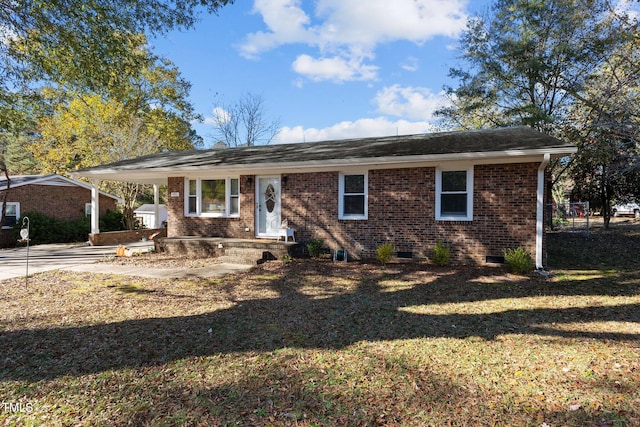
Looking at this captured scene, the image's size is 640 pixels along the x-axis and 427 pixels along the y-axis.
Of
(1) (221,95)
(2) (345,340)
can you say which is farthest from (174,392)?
(1) (221,95)

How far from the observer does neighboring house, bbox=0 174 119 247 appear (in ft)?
51.5

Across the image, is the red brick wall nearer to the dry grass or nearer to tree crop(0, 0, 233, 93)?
the dry grass

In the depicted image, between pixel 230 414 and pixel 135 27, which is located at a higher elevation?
pixel 135 27

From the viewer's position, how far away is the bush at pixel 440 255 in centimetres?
881

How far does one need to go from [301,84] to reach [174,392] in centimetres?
2029

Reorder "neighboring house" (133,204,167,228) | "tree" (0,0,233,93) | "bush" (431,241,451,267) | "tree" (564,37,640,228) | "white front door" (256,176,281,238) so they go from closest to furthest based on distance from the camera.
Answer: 1. "tree" (0,0,233,93)
2. "bush" (431,241,451,267)
3. "white front door" (256,176,281,238)
4. "tree" (564,37,640,228)
5. "neighboring house" (133,204,167,228)

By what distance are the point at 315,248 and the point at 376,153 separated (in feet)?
10.5

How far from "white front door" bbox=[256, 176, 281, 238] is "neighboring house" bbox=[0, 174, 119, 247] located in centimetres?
1200

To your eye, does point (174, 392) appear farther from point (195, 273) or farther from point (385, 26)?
point (385, 26)

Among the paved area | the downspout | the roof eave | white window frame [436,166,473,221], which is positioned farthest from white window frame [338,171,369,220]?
the downspout

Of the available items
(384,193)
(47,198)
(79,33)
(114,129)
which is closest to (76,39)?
(79,33)

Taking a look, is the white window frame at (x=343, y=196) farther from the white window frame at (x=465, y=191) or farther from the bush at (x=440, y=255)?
the bush at (x=440, y=255)

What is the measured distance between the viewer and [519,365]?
3607mm

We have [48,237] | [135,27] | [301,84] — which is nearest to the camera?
[135,27]
